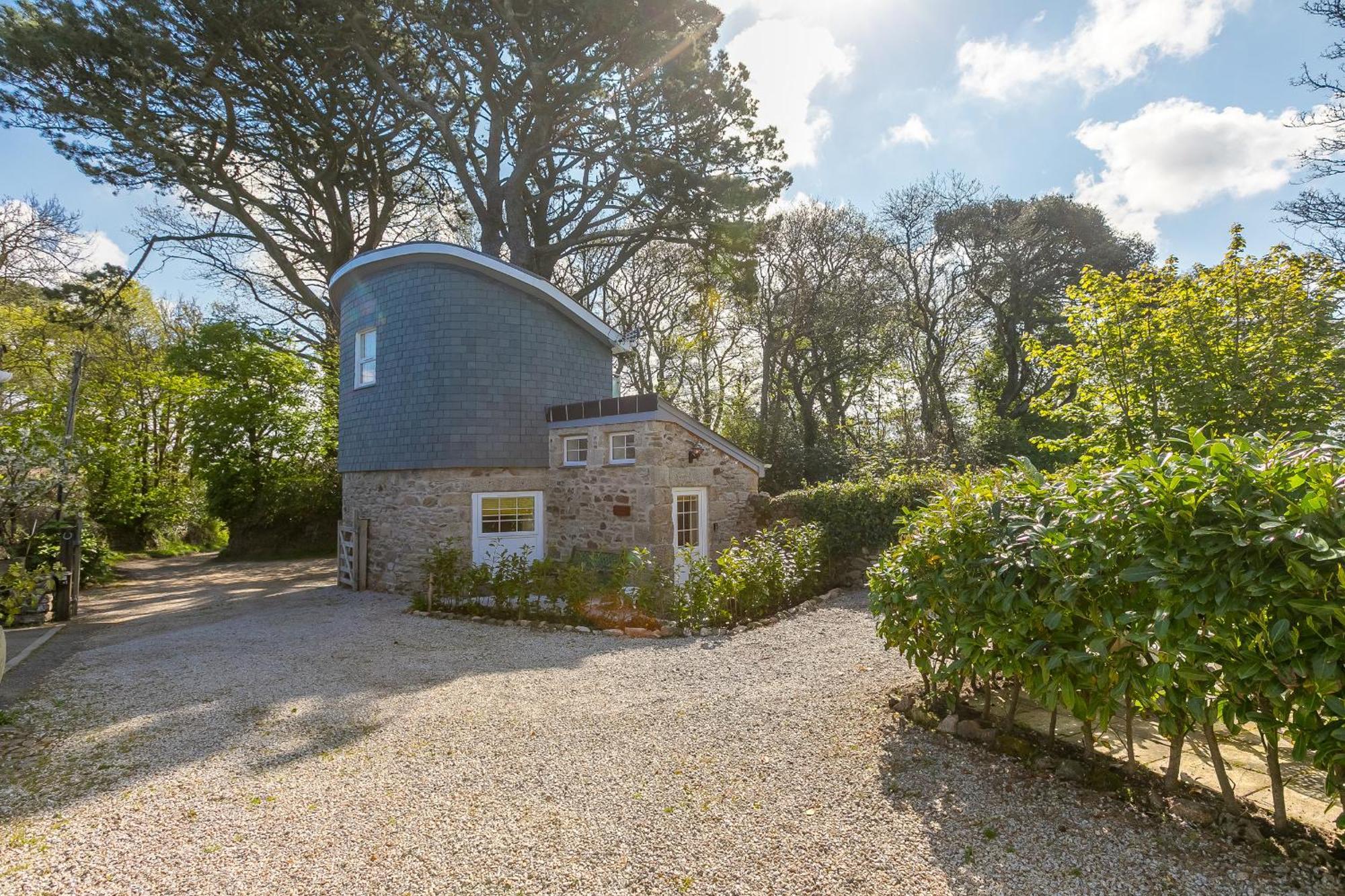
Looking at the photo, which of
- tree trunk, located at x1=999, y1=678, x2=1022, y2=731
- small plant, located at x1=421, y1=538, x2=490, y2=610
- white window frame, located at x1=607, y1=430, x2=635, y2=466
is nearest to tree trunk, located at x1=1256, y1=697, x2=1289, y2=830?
tree trunk, located at x1=999, y1=678, x2=1022, y2=731

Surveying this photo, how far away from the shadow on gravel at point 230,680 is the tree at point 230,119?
1024cm

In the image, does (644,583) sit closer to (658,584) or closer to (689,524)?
(658,584)

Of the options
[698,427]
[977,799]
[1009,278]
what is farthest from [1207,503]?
[1009,278]

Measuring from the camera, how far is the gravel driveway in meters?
2.62

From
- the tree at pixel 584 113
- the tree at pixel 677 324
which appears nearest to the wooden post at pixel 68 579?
the tree at pixel 584 113

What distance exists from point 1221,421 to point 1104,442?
1.27m


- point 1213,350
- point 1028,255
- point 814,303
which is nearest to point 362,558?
point 1213,350

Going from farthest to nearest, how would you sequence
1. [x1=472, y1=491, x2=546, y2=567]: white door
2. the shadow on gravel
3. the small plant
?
[x1=472, y1=491, x2=546, y2=567]: white door → the small plant → the shadow on gravel

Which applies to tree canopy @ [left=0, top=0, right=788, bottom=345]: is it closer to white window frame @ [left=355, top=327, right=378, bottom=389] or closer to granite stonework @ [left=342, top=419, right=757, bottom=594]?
white window frame @ [left=355, top=327, right=378, bottom=389]

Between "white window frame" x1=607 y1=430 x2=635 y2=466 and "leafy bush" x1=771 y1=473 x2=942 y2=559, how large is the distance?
337cm

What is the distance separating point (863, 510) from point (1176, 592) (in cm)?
758

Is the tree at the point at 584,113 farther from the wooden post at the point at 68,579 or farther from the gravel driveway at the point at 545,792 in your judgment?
the gravel driveway at the point at 545,792

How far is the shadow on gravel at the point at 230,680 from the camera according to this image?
3.93 metres

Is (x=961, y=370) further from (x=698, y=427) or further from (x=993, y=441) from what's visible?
(x=698, y=427)
